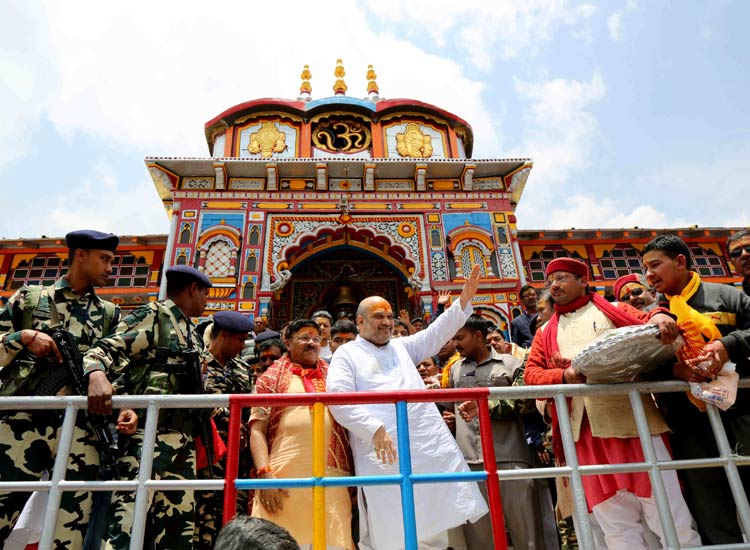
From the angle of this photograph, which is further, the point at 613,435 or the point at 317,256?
the point at 317,256

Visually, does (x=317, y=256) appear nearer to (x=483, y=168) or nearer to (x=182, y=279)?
(x=483, y=168)

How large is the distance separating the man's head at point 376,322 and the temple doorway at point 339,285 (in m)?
8.48

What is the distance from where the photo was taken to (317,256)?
11.6 m

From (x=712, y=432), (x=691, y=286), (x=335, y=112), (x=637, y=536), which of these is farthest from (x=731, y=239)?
(x=335, y=112)

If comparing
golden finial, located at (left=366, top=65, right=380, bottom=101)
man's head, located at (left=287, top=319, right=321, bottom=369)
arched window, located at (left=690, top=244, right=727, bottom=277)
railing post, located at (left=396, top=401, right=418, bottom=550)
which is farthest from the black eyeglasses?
golden finial, located at (left=366, top=65, right=380, bottom=101)

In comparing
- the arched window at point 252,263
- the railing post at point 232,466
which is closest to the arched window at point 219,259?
the arched window at point 252,263

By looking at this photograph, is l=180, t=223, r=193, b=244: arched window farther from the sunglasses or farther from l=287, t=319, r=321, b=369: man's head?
the sunglasses

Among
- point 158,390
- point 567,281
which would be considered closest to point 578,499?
point 567,281

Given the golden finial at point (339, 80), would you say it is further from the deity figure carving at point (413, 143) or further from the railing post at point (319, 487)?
the railing post at point (319, 487)

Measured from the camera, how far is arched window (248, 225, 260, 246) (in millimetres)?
10758

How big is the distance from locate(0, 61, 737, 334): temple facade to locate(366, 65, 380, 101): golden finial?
55.6 inches

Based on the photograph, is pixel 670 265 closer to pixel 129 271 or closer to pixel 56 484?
pixel 56 484

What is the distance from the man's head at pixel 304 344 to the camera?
3070mm

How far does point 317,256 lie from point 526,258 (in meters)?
5.15
